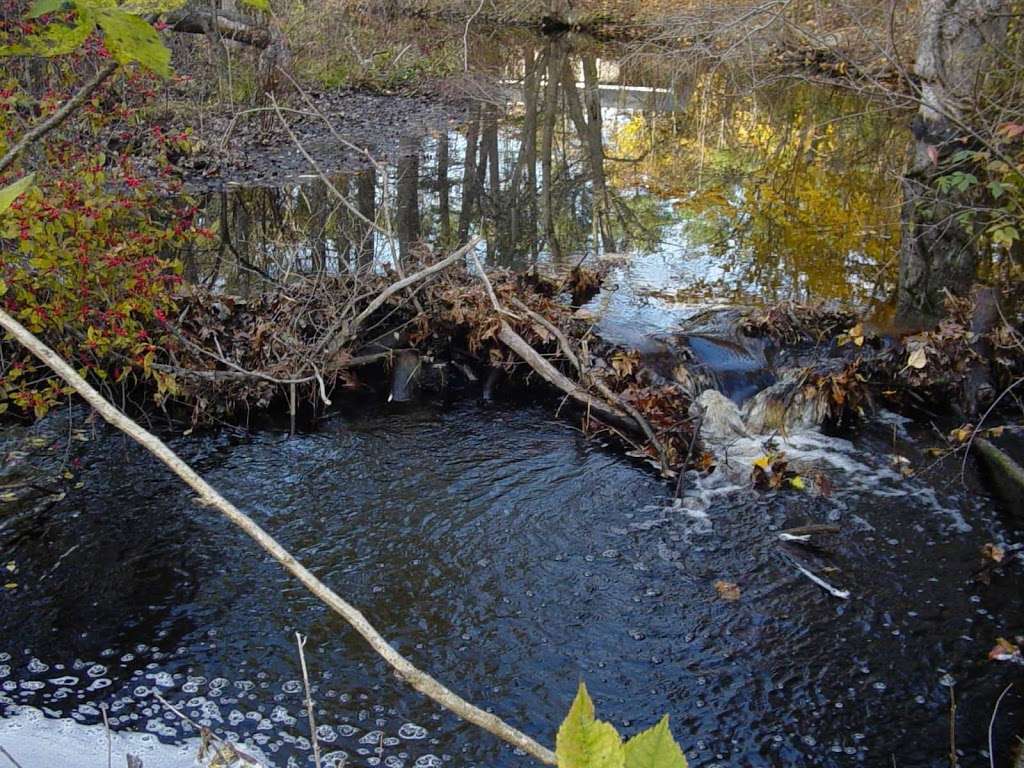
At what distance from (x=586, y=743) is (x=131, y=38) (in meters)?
1.49

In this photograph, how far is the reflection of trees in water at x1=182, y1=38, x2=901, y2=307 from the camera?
10297 millimetres

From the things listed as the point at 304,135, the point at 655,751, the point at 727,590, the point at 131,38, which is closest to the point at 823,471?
the point at 727,590

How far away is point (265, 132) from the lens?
15.7 meters

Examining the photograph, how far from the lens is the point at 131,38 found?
169 centimetres

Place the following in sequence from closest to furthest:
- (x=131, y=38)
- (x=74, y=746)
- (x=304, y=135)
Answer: (x=131, y=38)
(x=74, y=746)
(x=304, y=135)

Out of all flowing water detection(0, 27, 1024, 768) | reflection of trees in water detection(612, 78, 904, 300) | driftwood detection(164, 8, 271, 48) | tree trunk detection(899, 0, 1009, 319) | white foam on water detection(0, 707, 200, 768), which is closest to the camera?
white foam on water detection(0, 707, 200, 768)

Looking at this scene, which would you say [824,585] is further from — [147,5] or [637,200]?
[637,200]

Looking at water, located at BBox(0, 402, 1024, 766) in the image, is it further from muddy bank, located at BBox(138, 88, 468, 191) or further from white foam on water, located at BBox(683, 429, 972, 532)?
muddy bank, located at BBox(138, 88, 468, 191)

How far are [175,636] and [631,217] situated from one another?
8.75m

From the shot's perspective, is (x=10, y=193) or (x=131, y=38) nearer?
(x=10, y=193)

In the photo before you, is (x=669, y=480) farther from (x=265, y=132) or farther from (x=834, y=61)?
(x=834, y=61)

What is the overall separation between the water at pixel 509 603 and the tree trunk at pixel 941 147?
3017mm

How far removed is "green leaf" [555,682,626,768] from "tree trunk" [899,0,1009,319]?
27.2 ft

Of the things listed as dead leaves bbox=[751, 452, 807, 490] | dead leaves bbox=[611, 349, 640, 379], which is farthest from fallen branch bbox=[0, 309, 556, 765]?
dead leaves bbox=[611, 349, 640, 379]
